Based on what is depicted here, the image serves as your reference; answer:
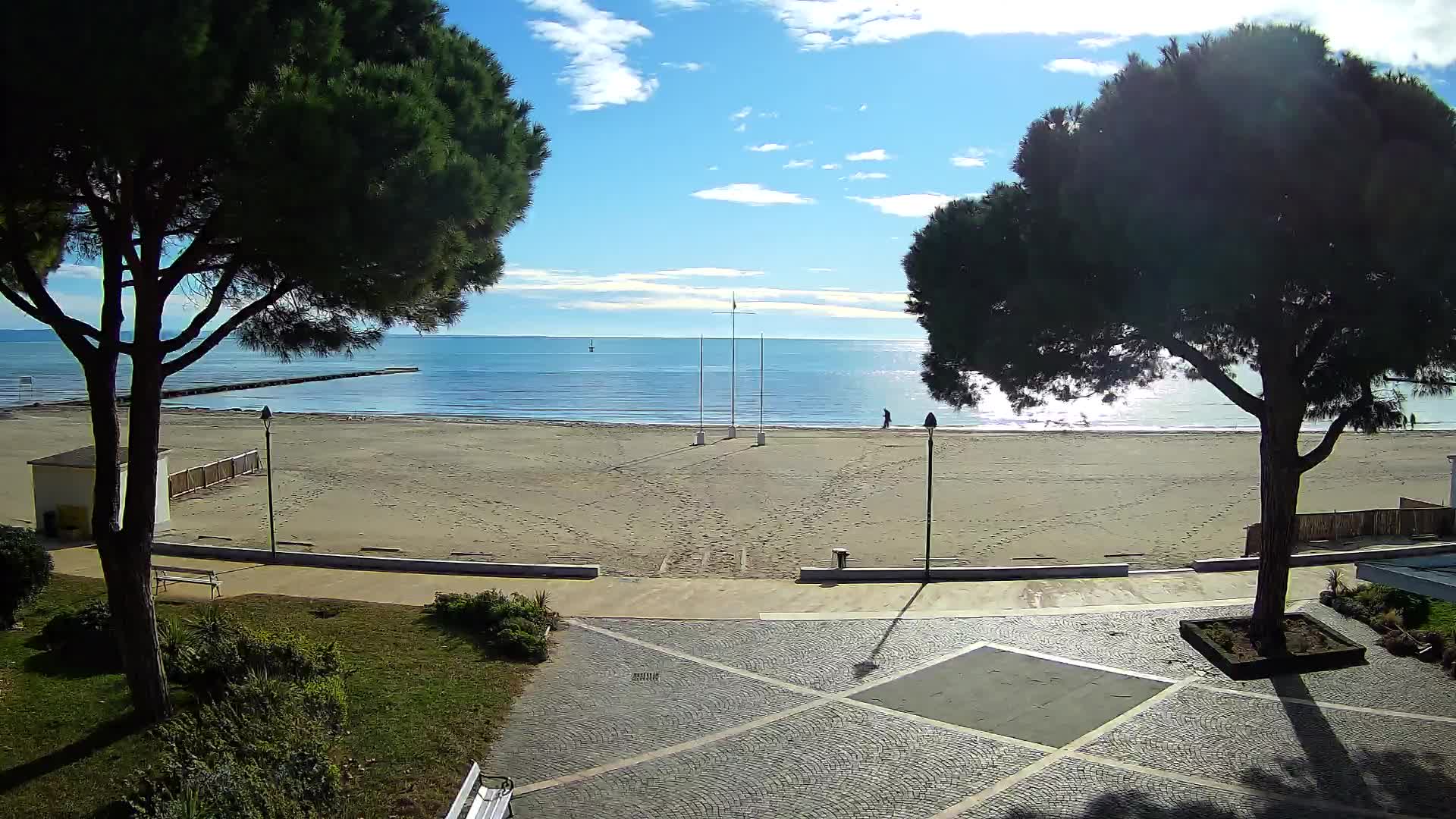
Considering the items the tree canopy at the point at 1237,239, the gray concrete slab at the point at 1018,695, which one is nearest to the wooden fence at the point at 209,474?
the gray concrete slab at the point at 1018,695

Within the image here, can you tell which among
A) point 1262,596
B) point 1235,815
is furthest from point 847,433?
point 1235,815

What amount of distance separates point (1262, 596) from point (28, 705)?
1293 cm

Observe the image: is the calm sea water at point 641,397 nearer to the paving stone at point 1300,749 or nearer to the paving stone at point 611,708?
the paving stone at point 1300,749

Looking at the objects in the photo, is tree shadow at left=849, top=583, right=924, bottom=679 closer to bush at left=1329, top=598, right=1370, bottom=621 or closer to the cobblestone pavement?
the cobblestone pavement

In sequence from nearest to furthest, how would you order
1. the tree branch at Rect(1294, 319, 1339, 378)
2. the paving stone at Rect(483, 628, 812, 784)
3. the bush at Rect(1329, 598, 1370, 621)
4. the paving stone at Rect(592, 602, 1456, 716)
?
the paving stone at Rect(483, 628, 812, 784), the tree branch at Rect(1294, 319, 1339, 378), the paving stone at Rect(592, 602, 1456, 716), the bush at Rect(1329, 598, 1370, 621)

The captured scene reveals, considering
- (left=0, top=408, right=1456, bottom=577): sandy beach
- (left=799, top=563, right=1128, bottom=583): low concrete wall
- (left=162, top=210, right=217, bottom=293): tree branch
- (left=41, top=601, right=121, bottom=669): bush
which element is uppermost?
(left=162, top=210, right=217, bottom=293): tree branch

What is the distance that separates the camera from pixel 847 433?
152ft

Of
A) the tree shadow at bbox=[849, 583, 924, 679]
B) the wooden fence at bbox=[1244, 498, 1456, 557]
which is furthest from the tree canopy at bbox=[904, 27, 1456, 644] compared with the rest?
the wooden fence at bbox=[1244, 498, 1456, 557]

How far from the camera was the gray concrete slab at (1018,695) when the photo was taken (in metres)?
9.02

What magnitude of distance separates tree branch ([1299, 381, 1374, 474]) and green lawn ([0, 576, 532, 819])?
941cm

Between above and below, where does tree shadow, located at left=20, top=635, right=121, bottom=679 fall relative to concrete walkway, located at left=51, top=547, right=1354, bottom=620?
above

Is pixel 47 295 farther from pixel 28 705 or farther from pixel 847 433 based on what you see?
pixel 847 433

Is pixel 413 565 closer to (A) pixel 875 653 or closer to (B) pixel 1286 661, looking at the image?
(A) pixel 875 653

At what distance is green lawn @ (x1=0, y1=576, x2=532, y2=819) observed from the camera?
6.89 m
